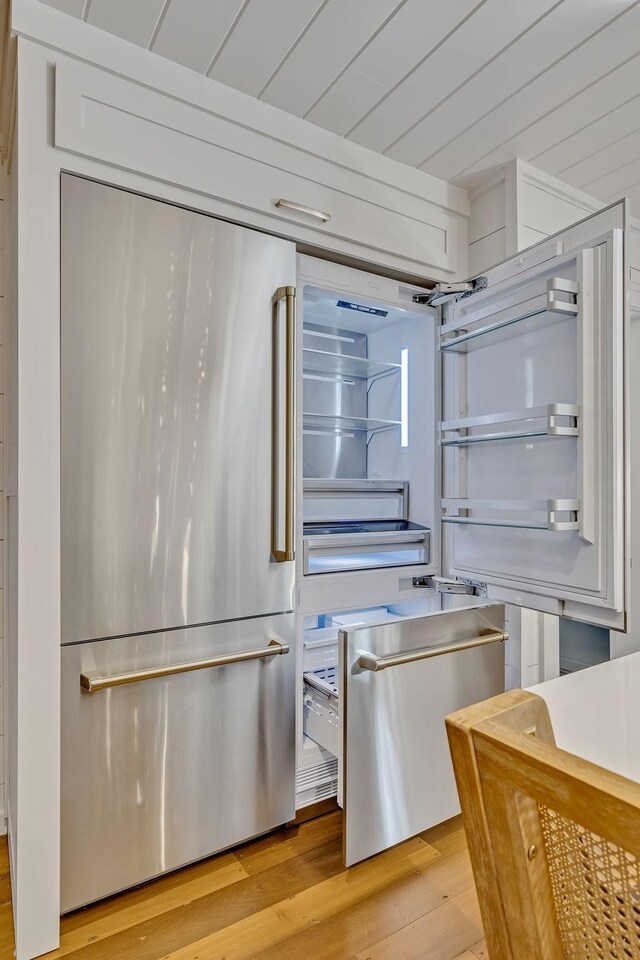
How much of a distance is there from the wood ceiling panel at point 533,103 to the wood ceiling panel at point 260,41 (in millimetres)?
674

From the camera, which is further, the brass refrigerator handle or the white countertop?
the brass refrigerator handle

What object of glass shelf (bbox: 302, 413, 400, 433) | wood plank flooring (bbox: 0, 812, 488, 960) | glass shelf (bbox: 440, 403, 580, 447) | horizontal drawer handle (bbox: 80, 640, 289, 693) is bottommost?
wood plank flooring (bbox: 0, 812, 488, 960)

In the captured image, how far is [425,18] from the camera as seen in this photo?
138cm

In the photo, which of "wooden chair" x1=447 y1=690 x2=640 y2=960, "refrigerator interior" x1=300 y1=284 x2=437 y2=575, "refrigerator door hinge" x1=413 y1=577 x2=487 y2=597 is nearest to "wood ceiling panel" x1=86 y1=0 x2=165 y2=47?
"refrigerator interior" x1=300 y1=284 x2=437 y2=575

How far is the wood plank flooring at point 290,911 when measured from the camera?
4.42ft

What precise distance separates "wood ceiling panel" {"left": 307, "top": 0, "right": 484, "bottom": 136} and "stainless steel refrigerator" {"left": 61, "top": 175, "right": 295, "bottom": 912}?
429 millimetres

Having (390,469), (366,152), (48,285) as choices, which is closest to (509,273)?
(366,152)

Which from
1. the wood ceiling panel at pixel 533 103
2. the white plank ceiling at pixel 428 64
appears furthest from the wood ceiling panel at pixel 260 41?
the wood ceiling panel at pixel 533 103

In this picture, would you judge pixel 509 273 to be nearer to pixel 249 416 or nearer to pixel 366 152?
pixel 366 152

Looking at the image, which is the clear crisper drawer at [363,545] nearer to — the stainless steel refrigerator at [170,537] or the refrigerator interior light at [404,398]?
the stainless steel refrigerator at [170,537]

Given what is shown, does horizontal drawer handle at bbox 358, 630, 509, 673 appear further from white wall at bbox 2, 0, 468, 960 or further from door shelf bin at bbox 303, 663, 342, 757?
white wall at bbox 2, 0, 468, 960

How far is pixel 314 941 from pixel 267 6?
2.32 meters

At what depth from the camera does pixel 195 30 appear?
1406mm

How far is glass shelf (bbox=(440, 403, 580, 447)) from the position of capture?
57.9 inches
